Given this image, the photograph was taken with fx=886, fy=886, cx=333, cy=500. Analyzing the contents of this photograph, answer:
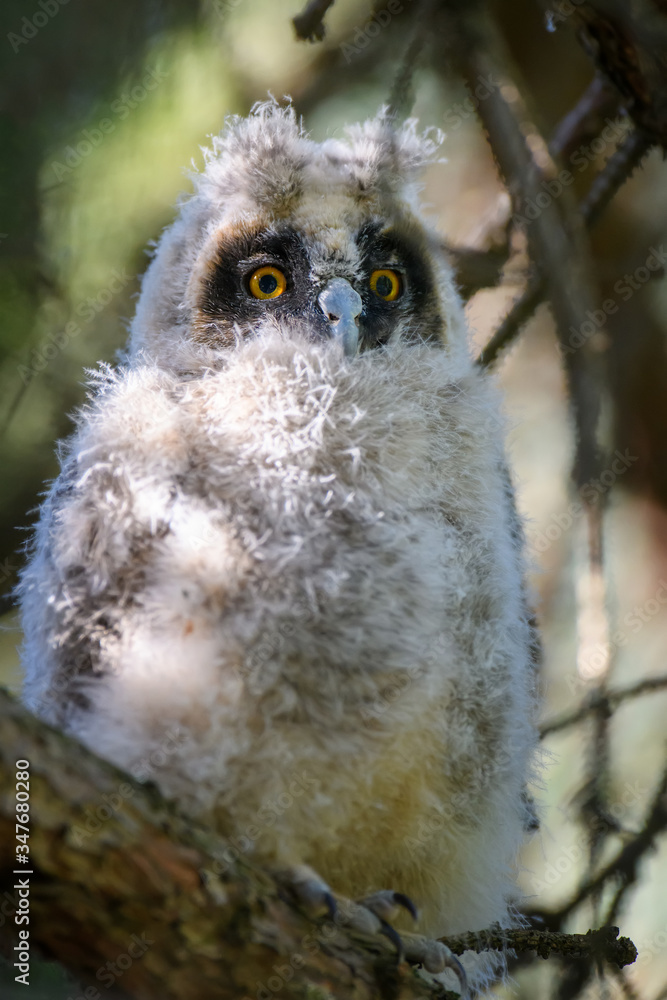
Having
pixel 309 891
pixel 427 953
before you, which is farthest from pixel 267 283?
pixel 427 953

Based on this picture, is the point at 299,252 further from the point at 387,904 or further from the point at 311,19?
the point at 387,904

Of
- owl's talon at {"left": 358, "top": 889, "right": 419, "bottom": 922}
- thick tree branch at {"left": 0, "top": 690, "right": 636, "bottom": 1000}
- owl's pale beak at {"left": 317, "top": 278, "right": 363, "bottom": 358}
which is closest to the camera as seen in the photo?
thick tree branch at {"left": 0, "top": 690, "right": 636, "bottom": 1000}

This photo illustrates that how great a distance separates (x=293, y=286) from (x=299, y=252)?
0.09 metres

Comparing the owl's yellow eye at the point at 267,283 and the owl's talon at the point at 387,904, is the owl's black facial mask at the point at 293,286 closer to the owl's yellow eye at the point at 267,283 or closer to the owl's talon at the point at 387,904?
the owl's yellow eye at the point at 267,283

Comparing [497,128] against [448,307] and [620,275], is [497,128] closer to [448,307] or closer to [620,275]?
[448,307]

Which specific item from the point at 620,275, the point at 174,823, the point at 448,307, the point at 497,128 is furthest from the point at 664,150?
the point at 174,823

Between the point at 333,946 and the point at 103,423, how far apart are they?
37.0 inches

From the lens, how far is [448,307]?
2.18 metres

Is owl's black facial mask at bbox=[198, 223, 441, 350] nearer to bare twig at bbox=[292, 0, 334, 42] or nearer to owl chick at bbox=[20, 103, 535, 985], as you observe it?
owl chick at bbox=[20, 103, 535, 985]

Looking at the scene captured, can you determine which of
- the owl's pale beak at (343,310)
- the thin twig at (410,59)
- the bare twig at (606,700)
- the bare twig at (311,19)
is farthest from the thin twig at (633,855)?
the bare twig at (311,19)

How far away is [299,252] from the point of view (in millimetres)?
1944

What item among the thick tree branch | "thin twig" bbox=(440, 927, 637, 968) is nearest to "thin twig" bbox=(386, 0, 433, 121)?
the thick tree branch

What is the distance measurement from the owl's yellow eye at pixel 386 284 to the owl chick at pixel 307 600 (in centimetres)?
13

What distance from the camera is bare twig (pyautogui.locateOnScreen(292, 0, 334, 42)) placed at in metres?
2.09
